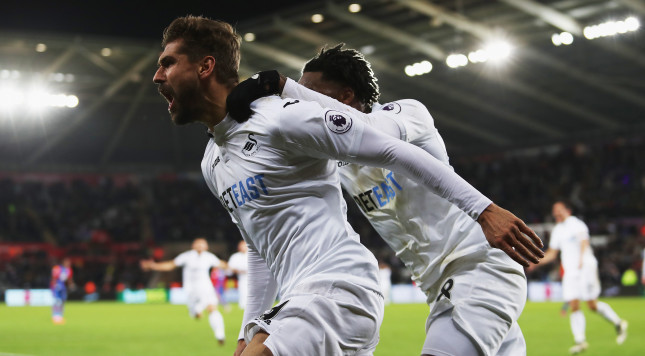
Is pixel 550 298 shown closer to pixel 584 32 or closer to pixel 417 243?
pixel 584 32

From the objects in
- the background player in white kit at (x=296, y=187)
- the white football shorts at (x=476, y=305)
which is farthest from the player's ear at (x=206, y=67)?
the white football shorts at (x=476, y=305)

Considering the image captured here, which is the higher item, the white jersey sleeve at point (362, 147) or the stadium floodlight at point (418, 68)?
the stadium floodlight at point (418, 68)

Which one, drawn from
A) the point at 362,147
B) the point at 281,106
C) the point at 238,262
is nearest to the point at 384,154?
the point at 362,147

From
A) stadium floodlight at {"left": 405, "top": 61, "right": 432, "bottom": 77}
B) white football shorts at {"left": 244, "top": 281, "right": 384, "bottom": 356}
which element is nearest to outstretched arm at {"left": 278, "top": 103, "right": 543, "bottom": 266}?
white football shorts at {"left": 244, "top": 281, "right": 384, "bottom": 356}

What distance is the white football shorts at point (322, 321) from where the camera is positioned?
8.85 feet

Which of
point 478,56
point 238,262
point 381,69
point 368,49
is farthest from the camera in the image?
point 381,69

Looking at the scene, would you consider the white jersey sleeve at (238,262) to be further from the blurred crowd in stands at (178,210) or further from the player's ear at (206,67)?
the player's ear at (206,67)

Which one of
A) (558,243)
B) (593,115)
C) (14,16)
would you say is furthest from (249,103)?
(593,115)

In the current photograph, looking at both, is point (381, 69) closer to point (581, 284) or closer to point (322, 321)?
point (581, 284)

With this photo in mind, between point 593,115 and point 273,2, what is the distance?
18.1 meters

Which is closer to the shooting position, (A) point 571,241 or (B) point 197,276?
(A) point 571,241

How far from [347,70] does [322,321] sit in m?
1.36

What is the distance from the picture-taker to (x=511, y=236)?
2615 mm

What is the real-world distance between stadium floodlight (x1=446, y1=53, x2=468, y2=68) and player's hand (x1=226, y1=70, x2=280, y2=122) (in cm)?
2618
